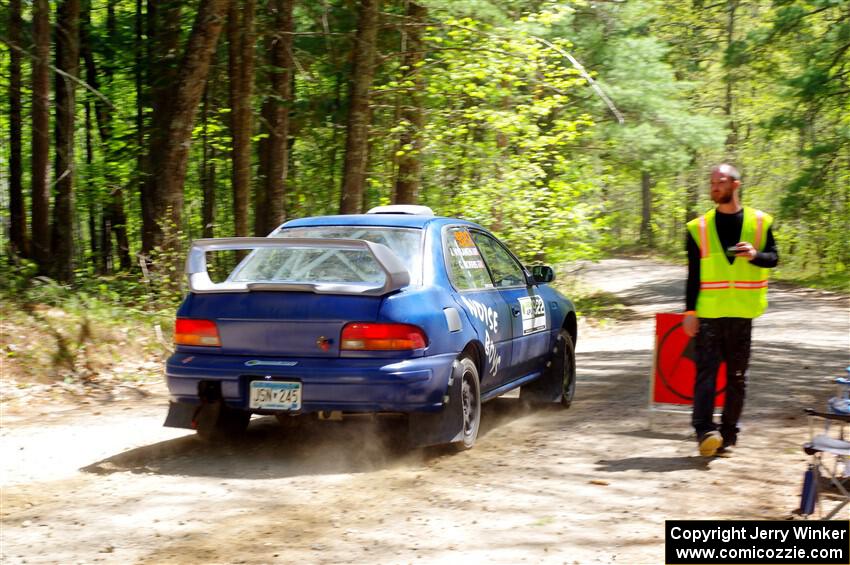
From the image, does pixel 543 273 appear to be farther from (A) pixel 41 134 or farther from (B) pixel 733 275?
(A) pixel 41 134

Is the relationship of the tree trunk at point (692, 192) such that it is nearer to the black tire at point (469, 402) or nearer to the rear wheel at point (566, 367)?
the rear wheel at point (566, 367)

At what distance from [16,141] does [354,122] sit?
917 cm

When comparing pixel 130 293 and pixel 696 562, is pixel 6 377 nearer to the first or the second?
pixel 130 293

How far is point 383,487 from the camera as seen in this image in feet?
21.2

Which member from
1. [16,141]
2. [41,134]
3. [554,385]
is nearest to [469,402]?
[554,385]

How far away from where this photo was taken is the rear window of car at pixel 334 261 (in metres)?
7.33

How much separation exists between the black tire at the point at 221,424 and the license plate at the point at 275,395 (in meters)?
0.35

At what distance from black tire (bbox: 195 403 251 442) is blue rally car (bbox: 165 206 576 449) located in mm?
12

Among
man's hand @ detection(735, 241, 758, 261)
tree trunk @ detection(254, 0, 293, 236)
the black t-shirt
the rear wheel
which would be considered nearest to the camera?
man's hand @ detection(735, 241, 758, 261)

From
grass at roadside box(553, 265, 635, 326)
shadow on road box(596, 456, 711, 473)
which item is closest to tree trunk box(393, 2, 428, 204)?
grass at roadside box(553, 265, 635, 326)

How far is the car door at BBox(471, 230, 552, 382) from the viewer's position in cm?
862

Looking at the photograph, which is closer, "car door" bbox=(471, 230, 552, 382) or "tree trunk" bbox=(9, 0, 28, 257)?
"car door" bbox=(471, 230, 552, 382)

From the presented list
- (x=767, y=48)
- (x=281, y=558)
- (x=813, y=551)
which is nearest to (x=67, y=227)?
(x=281, y=558)

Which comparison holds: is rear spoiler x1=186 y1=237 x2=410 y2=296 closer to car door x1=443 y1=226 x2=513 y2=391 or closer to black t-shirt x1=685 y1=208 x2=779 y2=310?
car door x1=443 y1=226 x2=513 y2=391
